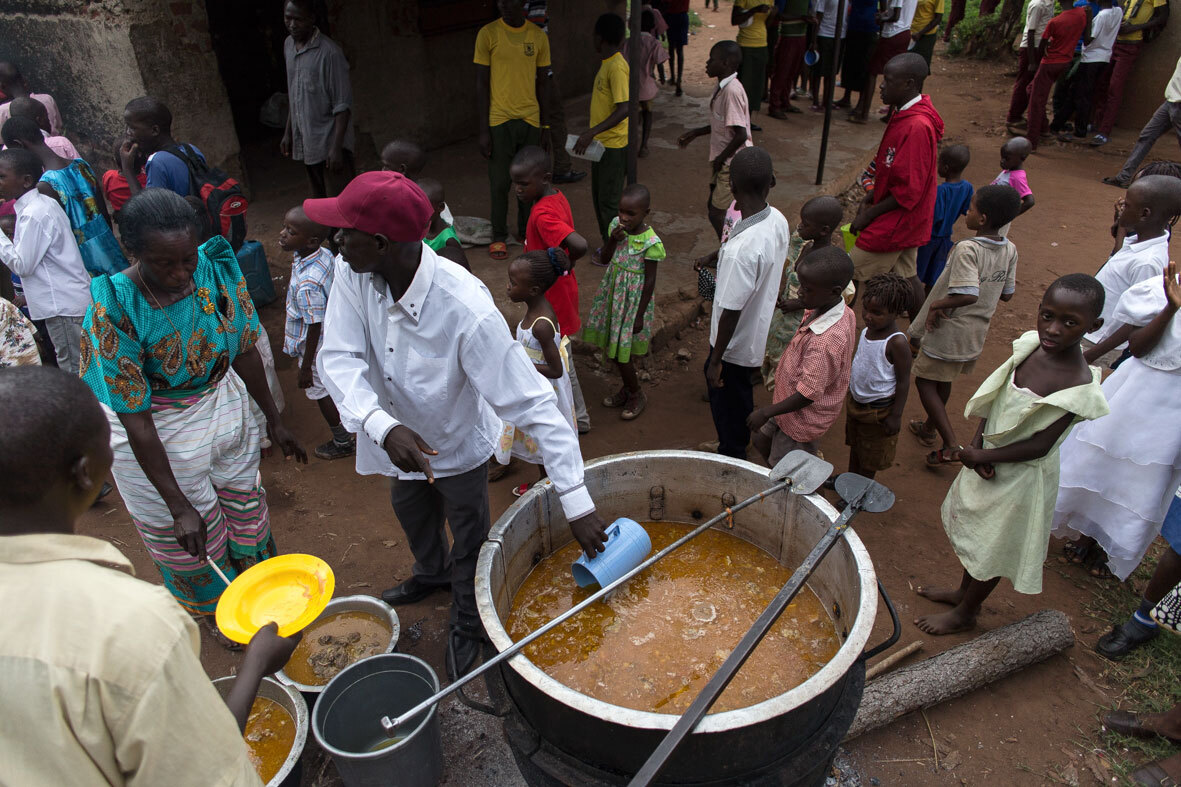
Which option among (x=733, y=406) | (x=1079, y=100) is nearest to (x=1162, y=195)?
(x=733, y=406)

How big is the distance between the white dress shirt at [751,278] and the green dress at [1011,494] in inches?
44.4

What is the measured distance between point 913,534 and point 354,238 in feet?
10.3

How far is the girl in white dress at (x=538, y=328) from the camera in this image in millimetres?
3506

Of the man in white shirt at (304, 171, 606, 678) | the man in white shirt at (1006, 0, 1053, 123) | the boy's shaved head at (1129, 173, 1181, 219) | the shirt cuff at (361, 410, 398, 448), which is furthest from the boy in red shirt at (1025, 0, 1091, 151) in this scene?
the shirt cuff at (361, 410, 398, 448)

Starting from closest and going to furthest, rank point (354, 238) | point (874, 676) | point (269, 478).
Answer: point (354, 238)
point (874, 676)
point (269, 478)

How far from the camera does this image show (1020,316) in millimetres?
6023

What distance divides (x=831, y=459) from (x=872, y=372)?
3.70 feet

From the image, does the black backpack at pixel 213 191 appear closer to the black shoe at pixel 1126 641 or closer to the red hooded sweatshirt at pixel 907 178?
the red hooded sweatshirt at pixel 907 178

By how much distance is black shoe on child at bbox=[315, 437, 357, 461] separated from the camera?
437cm

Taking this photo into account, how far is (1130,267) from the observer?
3574 millimetres

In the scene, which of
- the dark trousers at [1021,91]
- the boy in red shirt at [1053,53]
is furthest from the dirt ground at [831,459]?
the dark trousers at [1021,91]

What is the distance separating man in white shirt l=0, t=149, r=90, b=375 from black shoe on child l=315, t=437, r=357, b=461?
1.42 m

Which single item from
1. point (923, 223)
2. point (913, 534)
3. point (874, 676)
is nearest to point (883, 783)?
point (874, 676)

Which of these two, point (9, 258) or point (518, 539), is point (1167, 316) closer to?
point (518, 539)
